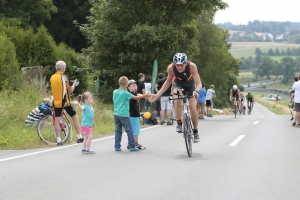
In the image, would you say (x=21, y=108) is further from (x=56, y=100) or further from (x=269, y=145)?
(x=269, y=145)

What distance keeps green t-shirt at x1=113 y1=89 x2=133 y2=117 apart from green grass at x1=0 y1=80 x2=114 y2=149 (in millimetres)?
2250

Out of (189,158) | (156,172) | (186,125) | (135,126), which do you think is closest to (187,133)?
(186,125)

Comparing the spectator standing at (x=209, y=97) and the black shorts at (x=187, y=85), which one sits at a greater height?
the black shorts at (x=187, y=85)

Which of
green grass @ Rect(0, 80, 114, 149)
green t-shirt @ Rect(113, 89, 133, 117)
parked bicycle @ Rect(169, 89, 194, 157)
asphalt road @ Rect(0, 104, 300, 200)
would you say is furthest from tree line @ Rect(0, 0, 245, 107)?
parked bicycle @ Rect(169, 89, 194, 157)

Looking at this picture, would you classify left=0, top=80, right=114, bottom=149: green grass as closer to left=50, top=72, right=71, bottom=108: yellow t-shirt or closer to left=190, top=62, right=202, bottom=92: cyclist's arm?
left=50, top=72, right=71, bottom=108: yellow t-shirt

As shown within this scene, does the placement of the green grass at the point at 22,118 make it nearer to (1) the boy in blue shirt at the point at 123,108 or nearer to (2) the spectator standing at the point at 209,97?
(1) the boy in blue shirt at the point at 123,108

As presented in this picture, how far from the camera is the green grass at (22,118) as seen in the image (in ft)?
42.9

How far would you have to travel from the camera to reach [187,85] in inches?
437

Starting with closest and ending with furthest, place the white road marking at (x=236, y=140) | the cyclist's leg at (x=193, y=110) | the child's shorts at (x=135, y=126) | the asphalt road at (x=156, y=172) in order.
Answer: the asphalt road at (x=156, y=172)
the cyclist's leg at (x=193, y=110)
the child's shorts at (x=135, y=126)
the white road marking at (x=236, y=140)

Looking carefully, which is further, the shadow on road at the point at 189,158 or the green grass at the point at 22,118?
the green grass at the point at 22,118

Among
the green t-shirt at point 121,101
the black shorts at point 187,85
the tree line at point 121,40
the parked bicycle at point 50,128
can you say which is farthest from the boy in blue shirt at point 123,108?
the tree line at point 121,40

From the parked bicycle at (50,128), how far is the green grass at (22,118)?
20cm

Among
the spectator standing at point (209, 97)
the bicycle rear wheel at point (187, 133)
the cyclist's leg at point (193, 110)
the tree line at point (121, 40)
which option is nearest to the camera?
the bicycle rear wheel at point (187, 133)

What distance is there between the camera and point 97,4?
32594 millimetres
